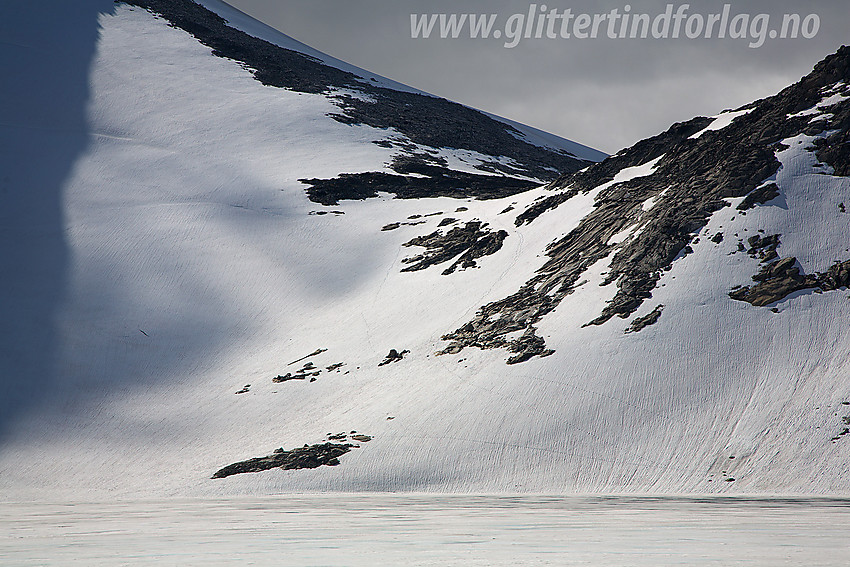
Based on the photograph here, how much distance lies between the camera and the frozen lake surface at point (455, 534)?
33.6 ft

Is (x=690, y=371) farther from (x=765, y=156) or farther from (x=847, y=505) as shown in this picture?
(x=765, y=156)

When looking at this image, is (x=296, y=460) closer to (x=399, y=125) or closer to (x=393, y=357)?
(x=393, y=357)

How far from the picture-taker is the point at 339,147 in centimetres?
7069

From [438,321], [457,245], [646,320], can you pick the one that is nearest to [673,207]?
[646,320]

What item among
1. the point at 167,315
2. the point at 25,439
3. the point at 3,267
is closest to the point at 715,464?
the point at 25,439

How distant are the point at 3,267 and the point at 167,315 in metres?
11.9

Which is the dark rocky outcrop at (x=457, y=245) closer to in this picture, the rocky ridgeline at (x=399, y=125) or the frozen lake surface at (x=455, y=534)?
the rocky ridgeline at (x=399, y=125)


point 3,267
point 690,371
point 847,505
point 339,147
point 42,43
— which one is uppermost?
point 42,43

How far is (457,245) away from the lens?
44.8 metres

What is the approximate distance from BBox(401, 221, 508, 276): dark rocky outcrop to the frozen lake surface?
23.2m

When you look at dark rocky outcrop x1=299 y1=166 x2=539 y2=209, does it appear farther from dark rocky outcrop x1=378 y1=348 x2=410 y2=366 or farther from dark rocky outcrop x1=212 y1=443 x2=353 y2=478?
dark rocky outcrop x1=212 y1=443 x2=353 y2=478

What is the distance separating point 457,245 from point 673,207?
15797 mm

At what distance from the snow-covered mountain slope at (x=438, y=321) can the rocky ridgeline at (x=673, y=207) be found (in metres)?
0.15

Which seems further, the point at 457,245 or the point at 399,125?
the point at 399,125
